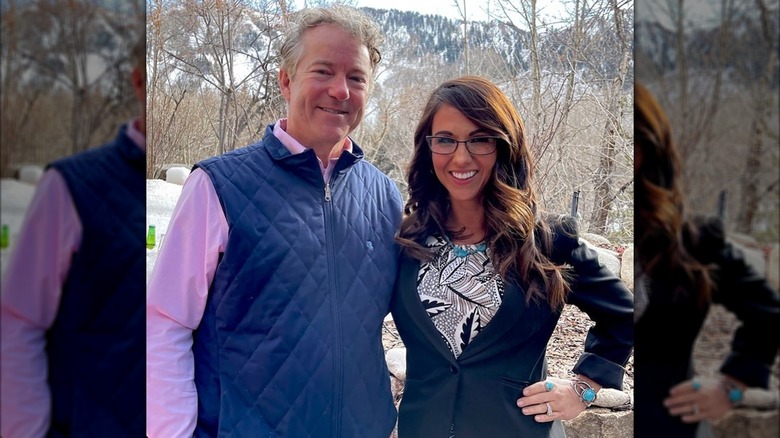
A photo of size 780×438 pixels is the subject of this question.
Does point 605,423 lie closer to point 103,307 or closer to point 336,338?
point 336,338

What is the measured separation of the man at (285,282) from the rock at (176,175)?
1.81ft

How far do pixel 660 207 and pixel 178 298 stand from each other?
1.34m

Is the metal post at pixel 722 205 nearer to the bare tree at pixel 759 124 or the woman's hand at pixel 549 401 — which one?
the bare tree at pixel 759 124

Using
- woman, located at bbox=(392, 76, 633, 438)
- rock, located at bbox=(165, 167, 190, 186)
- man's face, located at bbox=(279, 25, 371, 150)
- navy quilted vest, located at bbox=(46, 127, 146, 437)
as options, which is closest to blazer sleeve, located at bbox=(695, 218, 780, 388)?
navy quilted vest, located at bbox=(46, 127, 146, 437)

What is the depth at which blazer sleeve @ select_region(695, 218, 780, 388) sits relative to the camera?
27.4 inches

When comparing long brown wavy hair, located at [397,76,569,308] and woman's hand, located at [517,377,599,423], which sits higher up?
long brown wavy hair, located at [397,76,569,308]

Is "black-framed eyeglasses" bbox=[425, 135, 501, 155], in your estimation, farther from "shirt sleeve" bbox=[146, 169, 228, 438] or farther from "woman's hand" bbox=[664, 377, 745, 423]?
"woman's hand" bbox=[664, 377, 745, 423]

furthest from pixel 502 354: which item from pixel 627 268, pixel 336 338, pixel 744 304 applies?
pixel 744 304

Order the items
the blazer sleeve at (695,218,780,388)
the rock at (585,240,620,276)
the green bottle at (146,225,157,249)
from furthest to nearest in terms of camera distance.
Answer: the rock at (585,240,620,276) < the green bottle at (146,225,157,249) < the blazer sleeve at (695,218,780,388)

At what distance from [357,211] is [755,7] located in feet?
4.33

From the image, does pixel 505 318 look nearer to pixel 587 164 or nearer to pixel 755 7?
pixel 587 164

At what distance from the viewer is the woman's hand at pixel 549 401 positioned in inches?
76.9

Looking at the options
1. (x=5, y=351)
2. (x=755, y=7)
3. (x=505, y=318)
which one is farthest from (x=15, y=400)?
(x=505, y=318)

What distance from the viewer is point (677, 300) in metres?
0.76
